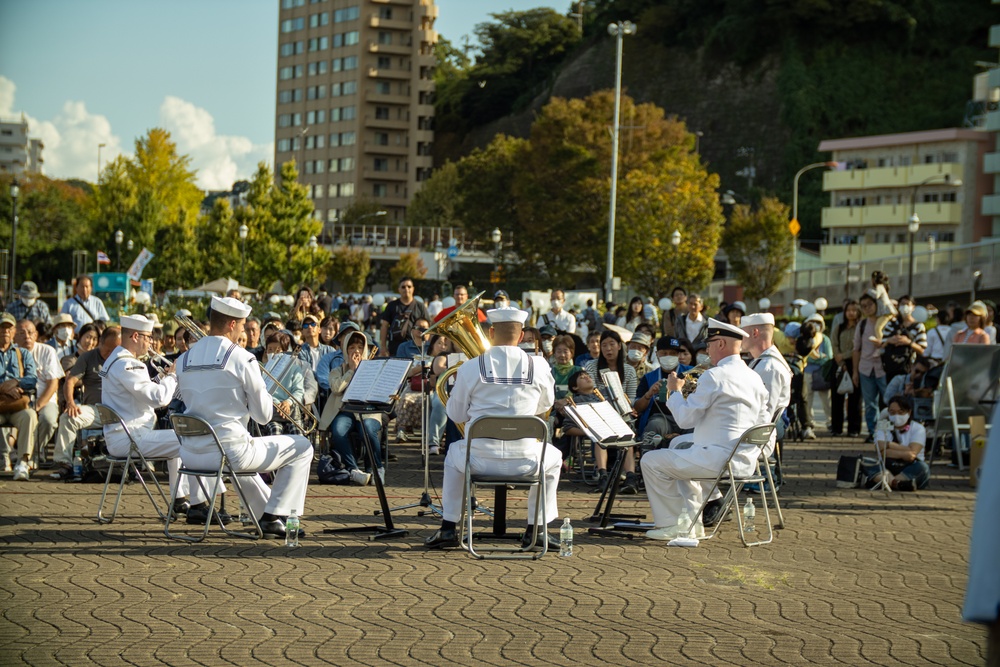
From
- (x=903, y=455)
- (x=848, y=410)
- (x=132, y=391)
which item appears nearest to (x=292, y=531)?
(x=132, y=391)

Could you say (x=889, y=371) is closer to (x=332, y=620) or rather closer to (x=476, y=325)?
(x=476, y=325)

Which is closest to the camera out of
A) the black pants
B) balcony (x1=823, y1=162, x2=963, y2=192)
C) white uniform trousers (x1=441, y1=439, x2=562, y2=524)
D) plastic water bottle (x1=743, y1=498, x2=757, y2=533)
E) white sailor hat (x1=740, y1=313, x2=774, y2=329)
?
white uniform trousers (x1=441, y1=439, x2=562, y2=524)

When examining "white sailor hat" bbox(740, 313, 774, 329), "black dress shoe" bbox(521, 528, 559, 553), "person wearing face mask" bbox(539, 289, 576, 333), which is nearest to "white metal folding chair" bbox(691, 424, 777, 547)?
"black dress shoe" bbox(521, 528, 559, 553)

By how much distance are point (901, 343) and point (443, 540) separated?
9.63 meters

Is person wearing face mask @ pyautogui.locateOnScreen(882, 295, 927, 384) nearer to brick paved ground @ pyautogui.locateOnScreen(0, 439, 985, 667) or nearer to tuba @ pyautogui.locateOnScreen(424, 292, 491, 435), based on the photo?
brick paved ground @ pyautogui.locateOnScreen(0, 439, 985, 667)

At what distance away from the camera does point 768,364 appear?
→ 440 inches

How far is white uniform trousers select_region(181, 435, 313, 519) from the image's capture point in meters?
9.26

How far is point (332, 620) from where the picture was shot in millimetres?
7000

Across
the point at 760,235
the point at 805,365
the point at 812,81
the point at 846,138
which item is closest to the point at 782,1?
the point at 812,81

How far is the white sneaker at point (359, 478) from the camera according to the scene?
1328 cm

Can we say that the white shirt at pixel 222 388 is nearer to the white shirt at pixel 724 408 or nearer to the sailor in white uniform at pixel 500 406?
the sailor in white uniform at pixel 500 406

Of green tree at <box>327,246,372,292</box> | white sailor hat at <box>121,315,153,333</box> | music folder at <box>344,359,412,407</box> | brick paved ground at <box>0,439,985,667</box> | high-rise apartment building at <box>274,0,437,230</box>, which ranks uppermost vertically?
high-rise apartment building at <box>274,0,437,230</box>

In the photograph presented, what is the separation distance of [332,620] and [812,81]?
86.8 metres

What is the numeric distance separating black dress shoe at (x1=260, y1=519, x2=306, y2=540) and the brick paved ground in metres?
0.27
